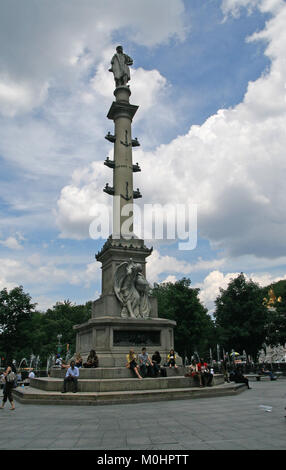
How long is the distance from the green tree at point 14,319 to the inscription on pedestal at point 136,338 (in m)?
36.3

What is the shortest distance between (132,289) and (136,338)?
120 inches

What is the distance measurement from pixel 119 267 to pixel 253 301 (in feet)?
108

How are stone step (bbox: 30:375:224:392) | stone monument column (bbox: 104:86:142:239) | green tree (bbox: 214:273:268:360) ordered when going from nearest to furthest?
stone step (bbox: 30:375:224:392)
stone monument column (bbox: 104:86:142:239)
green tree (bbox: 214:273:268:360)

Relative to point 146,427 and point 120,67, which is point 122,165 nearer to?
point 120,67

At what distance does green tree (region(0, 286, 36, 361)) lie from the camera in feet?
168

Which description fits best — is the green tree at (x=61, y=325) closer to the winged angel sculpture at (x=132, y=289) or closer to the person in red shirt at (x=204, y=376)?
the winged angel sculpture at (x=132, y=289)

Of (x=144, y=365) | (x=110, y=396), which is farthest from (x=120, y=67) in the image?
(x=110, y=396)

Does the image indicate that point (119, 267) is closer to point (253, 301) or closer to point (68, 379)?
point (68, 379)

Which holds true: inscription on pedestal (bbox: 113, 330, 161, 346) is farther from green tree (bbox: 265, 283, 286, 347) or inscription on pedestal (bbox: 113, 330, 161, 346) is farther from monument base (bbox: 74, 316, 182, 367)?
green tree (bbox: 265, 283, 286, 347)

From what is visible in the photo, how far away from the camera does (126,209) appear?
83.5 feet

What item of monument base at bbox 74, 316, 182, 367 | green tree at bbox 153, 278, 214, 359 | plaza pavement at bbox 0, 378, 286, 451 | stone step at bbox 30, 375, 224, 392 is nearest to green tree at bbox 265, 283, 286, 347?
green tree at bbox 153, 278, 214, 359

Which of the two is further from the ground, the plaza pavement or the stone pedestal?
the stone pedestal

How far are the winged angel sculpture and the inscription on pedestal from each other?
→ 122 cm
